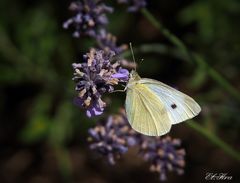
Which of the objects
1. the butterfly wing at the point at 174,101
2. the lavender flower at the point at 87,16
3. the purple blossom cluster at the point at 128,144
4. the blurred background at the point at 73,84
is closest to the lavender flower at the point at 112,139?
the purple blossom cluster at the point at 128,144

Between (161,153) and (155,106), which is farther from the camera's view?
(161,153)

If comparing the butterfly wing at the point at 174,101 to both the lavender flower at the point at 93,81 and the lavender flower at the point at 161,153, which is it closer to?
the lavender flower at the point at 93,81

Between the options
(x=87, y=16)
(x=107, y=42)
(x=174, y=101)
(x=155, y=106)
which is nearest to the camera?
(x=174, y=101)

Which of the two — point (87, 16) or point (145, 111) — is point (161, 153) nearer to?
point (145, 111)

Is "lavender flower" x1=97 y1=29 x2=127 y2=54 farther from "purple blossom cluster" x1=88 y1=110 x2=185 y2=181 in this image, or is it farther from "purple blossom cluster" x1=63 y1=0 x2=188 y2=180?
"purple blossom cluster" x1=88 y1=110 x2=185 y2=181

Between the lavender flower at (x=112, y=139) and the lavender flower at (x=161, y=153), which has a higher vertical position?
the lavender flower at (x=112, y=139)

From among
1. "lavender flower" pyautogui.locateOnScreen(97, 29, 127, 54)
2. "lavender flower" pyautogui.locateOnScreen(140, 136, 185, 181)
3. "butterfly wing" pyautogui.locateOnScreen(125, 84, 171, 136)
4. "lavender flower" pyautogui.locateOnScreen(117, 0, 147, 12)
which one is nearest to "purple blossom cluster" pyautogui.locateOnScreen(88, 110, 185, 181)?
"lavender flower" pyautogui.locateOnScreen(140, 136, 185, 181)

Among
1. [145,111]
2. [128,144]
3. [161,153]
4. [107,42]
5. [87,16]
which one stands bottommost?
[161,153]

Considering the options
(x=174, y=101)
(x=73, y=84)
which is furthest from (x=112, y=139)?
(x=73, y=84)
